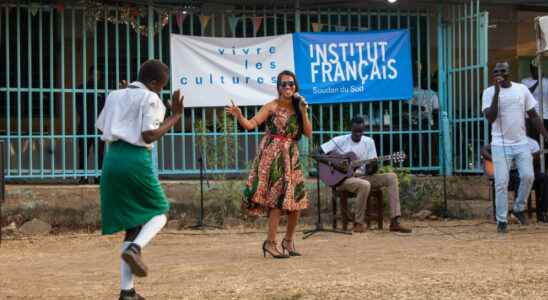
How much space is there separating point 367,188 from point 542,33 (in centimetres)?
249

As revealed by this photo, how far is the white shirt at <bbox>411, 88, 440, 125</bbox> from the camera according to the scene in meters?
12.7

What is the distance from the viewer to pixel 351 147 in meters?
10.6

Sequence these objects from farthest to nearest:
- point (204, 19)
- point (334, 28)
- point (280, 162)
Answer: point (334, 28)
point (204, 19)
point (280, 162)

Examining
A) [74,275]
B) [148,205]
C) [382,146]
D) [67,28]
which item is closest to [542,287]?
[148,205]

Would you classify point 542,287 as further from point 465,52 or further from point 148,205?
point 465,52

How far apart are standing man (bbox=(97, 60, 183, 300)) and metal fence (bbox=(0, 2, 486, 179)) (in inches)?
219

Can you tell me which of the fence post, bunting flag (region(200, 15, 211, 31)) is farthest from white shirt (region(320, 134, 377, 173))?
bunting flag (region(200, 15, 211, 31))

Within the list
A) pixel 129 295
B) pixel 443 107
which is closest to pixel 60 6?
pixel 443 107

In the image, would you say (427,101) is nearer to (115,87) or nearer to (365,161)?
(365,161)

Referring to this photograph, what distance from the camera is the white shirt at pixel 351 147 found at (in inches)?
417

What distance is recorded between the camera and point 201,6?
1201 centimetres

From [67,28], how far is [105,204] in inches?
244

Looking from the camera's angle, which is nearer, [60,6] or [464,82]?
[60,6]

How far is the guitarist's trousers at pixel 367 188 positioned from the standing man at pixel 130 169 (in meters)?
4.52
